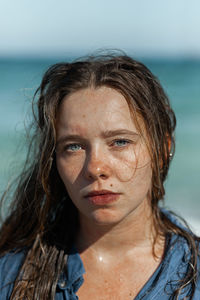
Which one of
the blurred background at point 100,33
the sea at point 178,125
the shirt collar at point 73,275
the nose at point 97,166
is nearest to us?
the nose at point 97,166

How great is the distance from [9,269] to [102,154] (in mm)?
736

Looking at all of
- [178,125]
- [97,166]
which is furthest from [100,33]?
[97,166]

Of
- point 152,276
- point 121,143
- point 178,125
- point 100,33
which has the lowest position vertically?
point 152,276

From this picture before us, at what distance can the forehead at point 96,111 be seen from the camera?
2.32 m

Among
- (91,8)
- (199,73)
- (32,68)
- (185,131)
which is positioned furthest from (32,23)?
(185,131)

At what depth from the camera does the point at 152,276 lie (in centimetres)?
240

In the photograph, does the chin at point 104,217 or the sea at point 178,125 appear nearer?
the chin at point 104,217

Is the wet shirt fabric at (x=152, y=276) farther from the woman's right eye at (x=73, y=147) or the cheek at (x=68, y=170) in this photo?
the woman's right eye at (x=73, y=147)

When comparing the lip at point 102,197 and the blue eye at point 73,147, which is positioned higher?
the blue eye at point 73,147

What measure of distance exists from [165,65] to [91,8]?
809 cm

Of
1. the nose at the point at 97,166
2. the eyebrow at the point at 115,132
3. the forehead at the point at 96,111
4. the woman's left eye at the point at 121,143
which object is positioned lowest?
the nose at the point at 97,166

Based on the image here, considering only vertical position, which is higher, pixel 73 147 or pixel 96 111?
pixel 96 111

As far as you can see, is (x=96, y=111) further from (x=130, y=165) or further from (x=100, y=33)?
(x=100, y=33)

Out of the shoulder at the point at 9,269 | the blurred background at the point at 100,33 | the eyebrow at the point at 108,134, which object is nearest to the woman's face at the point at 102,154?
the eyebrow at the point at 108,134
